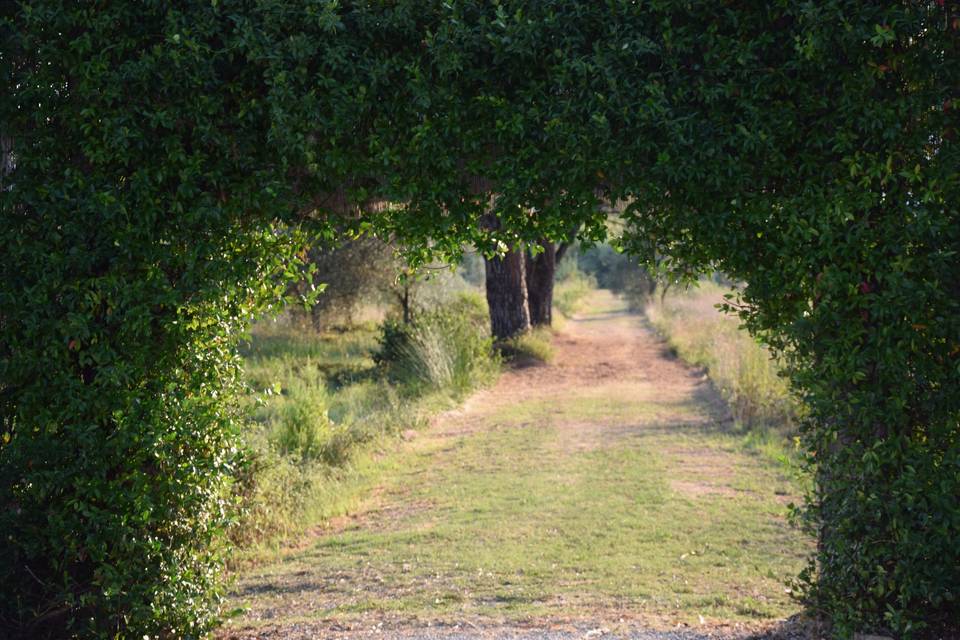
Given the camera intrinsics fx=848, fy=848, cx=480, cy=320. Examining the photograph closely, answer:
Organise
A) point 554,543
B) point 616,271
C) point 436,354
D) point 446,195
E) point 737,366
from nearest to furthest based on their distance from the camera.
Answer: point 446,195 → point 554,543 → point 737,366 → point 436,354 → point 616,271

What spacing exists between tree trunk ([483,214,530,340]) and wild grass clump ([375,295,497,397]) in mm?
2117

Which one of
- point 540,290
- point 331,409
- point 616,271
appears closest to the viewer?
point 331,409

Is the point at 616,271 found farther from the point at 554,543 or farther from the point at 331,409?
the point at 554,543

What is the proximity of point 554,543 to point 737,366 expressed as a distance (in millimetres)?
7267

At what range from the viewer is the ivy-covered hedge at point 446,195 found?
167 inches

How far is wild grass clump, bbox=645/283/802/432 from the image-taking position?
11.7 m

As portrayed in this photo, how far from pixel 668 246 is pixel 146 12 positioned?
10.0 feet

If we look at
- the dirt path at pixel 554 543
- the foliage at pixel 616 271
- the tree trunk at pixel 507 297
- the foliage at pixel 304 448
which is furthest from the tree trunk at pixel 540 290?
the dirt path at pixel 554 543

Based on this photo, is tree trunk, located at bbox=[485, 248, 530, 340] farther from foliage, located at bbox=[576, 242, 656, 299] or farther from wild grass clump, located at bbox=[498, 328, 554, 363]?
foliage, located at bbox=[576, 242, 656, 299]

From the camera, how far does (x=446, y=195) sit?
15.2 feet

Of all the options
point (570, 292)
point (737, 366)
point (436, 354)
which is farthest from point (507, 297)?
point (570, 292)

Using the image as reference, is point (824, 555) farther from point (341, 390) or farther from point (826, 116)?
point (341, 390)

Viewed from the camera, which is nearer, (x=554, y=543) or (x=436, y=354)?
(x=554, y=543)

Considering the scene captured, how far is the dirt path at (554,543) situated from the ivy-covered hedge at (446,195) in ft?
4.37
